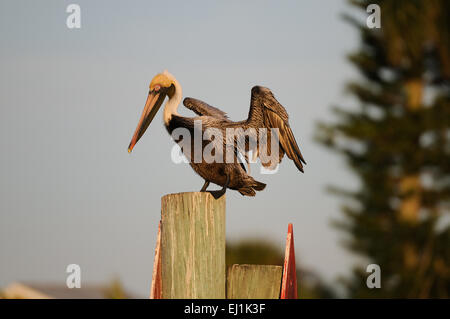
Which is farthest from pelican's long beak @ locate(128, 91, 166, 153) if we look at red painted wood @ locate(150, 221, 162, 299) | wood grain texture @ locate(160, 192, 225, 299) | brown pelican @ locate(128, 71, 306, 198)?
red painted wood @ locate(150, 221, 162, 299)

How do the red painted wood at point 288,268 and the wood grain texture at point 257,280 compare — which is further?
the wood grain texture at point 257,280

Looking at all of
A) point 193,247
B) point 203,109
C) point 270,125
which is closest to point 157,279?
point 193,247

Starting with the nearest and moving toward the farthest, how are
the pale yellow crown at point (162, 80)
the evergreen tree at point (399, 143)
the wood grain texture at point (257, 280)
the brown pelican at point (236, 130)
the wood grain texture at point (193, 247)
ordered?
the wood grain texture at point (193, 247), the wood grain texture at point (257, 280), the brown pelican at point (236, 130), the pale yellow crown at point (162, 80), the evergreen tree at point (399, 143)

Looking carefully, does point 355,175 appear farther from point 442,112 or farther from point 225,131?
point 225,131

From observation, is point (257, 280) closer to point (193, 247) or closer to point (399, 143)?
point (193, 247)

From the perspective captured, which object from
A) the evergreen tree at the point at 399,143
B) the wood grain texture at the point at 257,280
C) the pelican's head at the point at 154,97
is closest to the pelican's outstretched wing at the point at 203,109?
the pelican's head at the point at 154,97

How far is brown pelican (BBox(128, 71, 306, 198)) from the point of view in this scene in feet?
17.7

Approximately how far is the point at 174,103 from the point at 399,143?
1712 centimetres

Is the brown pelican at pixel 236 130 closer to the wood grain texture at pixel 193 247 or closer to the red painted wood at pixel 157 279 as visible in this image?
the wood grain texture at pixel 193 247

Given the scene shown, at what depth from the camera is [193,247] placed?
4535 mm

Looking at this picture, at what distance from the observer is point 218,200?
15.4 ft

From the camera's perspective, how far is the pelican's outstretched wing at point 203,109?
19.9ft
